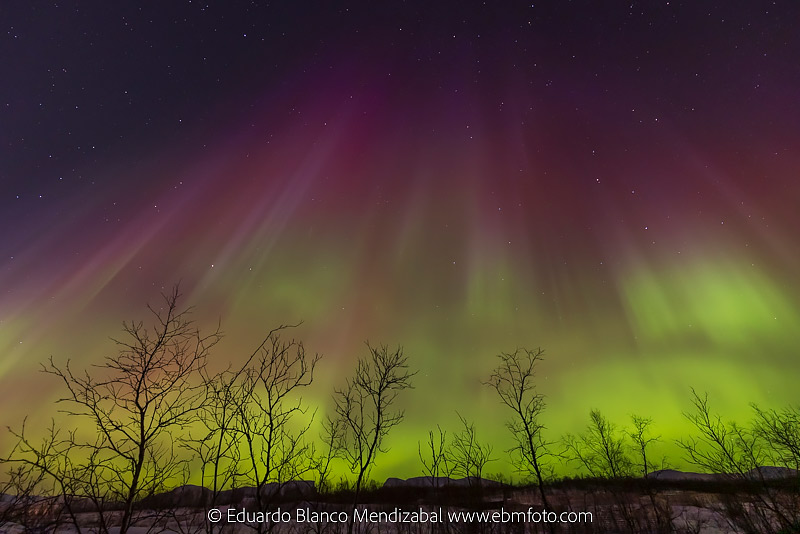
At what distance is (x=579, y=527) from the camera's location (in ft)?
108

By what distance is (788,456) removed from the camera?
65.5 feet

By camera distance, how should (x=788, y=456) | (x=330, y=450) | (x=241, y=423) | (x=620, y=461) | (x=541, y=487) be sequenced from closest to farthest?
(x=241, y=423), (x=330, y=450), (x=541, y=487), (x=788, y=456), (x=620, y=461)

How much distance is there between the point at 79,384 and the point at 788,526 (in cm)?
2059

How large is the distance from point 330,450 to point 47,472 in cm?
546

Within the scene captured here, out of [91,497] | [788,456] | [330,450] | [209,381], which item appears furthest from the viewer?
[788,456]

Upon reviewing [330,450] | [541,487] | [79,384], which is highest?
[79,384]

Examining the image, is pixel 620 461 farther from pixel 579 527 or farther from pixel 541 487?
pixel 541 487

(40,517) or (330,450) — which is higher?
(330,450)

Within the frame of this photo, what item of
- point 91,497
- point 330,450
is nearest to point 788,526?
point 330,450

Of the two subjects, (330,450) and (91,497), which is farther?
(330,450)

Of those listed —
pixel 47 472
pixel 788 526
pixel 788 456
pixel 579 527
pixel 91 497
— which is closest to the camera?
pixel 47 472

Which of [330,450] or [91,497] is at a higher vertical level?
[330,450]

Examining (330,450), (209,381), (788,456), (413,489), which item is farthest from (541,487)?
(413,489)

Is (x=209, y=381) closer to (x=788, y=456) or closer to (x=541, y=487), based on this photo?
(x=541, y=487)
